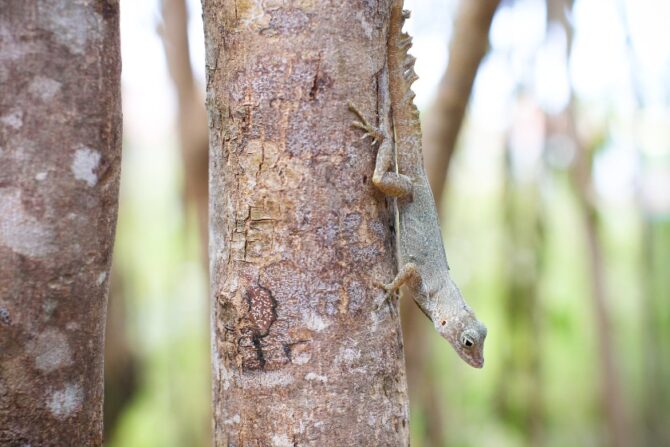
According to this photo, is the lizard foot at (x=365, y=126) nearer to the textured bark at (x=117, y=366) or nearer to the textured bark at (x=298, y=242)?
the textured bark at (x=298, y=242)

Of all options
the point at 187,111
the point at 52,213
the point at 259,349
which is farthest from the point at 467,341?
the point at 187,111

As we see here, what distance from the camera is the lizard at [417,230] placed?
311 cm

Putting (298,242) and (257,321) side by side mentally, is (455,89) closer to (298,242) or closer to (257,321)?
(298,242)

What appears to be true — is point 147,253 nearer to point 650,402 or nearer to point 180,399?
point 180,399

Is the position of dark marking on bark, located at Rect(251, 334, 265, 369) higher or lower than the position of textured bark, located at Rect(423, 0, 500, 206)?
lower

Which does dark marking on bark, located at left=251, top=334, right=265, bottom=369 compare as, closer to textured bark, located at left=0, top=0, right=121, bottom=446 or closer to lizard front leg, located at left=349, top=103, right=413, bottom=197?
textured bark, located at left=0, top=0, right=121, bottom=446

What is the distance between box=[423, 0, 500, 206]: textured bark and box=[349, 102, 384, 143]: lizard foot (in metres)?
2.42

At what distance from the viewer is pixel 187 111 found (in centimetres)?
Result: 565

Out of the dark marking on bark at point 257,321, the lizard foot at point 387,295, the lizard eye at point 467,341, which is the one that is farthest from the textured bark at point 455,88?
the dark marking on bark at point 257,321

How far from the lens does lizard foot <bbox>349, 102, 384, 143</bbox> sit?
231cm

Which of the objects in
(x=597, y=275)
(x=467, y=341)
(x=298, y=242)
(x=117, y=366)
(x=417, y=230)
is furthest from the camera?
(x=597, y=275)

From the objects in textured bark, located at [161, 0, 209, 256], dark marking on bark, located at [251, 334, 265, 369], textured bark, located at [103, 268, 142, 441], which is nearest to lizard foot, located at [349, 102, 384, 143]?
dark marking on bark, located at [251, 334, 265, 369]

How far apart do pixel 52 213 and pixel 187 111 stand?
3780 mm

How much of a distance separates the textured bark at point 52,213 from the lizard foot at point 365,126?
824mm
